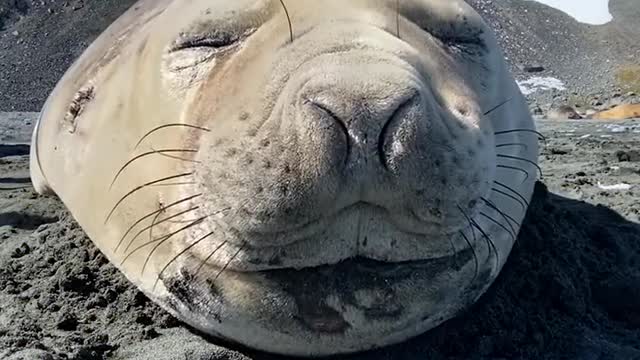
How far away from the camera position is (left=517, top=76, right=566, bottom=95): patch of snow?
41.6ft

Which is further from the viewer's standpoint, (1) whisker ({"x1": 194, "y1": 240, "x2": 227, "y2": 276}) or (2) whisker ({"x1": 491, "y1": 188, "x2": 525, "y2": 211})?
(2) whisker ({"x1": 491, "y1": 188, "x2": 525, "y2": 211})

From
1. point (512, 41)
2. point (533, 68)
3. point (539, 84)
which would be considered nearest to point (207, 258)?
point (539, 84)

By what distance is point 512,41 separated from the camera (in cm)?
1373

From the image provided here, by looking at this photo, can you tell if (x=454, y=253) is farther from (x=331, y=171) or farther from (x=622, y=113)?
(x=622, y=113)

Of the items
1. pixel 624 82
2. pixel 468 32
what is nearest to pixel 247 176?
pixel 468 32

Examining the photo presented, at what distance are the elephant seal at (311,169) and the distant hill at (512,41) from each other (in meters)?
9.90

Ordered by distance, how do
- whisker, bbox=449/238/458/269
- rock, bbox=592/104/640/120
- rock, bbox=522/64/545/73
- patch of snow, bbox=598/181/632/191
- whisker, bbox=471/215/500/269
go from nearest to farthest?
whisker, bbox=449/238/458/269, whisker, bbox=471/215/500/269, patch of snow, bbox=598/181/632/191, rock, bbox=592/104/640/120, rock, bbox=522/64/545/73

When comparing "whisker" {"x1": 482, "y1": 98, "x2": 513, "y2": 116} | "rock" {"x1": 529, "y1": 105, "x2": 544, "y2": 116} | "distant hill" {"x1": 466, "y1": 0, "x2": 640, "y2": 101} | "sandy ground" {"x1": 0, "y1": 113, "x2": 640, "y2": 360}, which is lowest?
"distant hill" {"x1": 466, "y1": 0, "x2": 640, "y2": 101}

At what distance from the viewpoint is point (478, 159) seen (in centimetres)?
246

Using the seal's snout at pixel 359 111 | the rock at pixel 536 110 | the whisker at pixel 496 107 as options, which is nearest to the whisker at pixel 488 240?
the whisker at pixel 496 107

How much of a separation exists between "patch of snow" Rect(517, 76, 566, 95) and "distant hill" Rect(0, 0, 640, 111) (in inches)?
4.6

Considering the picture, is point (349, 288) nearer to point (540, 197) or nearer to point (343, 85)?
point (343, 85)

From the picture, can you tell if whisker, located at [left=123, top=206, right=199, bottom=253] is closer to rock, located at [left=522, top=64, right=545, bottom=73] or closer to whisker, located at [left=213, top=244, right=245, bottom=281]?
whisker, located at [left=213, top=244, right=245, bottom=281]

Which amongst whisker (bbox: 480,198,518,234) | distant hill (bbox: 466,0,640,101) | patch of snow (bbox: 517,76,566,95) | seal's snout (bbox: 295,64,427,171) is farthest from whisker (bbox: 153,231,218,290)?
distant hill (bbox: 466,0,640,101)
